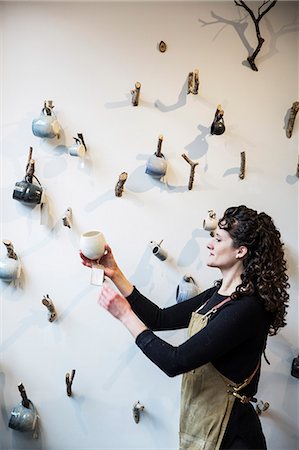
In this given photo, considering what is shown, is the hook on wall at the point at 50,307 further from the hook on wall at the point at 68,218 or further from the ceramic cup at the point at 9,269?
the hook on wall at the point at 68,218

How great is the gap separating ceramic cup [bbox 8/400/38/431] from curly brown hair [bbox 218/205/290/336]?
37.3 inches

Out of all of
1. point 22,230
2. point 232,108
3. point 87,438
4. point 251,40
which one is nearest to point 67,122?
point 22,230

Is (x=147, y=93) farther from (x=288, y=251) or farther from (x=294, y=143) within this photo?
(x=288, y=251)

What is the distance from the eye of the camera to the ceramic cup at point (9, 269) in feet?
4.74

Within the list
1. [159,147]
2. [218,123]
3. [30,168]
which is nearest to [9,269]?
[30,168]

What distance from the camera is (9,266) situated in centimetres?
145

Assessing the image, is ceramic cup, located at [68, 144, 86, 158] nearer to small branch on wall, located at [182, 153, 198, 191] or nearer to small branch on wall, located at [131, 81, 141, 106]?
small branch on wall, located at [131, 81, 141, 106]

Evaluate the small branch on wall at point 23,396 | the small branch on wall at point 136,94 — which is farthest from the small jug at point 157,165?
the small branch on wall at point 23,396

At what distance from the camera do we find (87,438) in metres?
1.57

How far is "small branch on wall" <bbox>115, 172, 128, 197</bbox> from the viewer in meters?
1.48

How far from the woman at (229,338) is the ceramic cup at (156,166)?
1.26 ft

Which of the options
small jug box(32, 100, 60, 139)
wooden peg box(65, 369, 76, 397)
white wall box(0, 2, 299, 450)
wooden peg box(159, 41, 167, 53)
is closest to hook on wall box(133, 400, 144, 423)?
white wall box(0, 2, 299, 450)

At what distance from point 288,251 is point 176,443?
0.88 m

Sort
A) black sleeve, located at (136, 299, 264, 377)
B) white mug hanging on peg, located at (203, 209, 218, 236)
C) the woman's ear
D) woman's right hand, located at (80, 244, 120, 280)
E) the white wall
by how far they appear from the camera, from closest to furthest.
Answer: black sleeve, located at (136, 299, 264, 377)
the woman's ear
woman's right hand, located at (80, 244, 120, 280)
white mug hanging on peg, located at (203, 209, 218, 236)
the white wall
